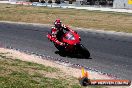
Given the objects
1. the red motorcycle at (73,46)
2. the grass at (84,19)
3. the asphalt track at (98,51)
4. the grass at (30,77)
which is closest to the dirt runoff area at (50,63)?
the grass at (30,77)

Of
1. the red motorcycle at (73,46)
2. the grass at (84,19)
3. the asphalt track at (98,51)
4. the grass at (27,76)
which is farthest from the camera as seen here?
the grass at (84,19)

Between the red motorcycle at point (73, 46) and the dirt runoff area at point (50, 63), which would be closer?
the dirt runoff area at point (50, 63)

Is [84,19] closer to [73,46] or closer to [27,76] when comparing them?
[73,46]

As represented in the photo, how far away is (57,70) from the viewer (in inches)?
499

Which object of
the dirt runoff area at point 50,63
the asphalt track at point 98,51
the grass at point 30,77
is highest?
the grass at point 30,77

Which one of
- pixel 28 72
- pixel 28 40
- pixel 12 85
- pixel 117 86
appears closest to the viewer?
pixel 12 85

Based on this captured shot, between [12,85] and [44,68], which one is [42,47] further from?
[12,85]

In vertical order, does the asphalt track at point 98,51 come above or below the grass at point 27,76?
below

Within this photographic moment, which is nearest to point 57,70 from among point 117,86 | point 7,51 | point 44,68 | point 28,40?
point 44,68

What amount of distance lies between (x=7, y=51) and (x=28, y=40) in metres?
4.78

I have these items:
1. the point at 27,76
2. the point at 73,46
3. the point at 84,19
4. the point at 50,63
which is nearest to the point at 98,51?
the point at 73,46

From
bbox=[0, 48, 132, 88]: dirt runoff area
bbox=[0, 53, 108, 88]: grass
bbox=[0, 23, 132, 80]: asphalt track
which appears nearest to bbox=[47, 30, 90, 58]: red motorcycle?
bbox=[0, 23, 132, 80]: asphalt track

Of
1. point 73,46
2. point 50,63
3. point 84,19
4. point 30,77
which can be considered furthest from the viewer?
point 84,19

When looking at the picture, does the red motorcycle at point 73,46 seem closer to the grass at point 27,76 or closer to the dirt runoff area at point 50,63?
→ the dirt runoff area at point 50,63
